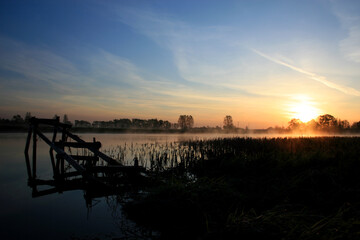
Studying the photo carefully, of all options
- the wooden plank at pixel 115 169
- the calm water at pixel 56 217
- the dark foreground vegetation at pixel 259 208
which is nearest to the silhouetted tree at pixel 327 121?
the dark foreground vegetation at pixel 259 208

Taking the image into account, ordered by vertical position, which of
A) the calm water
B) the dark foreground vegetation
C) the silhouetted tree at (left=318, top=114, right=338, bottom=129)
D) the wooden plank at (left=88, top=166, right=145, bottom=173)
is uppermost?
the silhouetted tree at (left=318, top=114, right=338, bottom=129)

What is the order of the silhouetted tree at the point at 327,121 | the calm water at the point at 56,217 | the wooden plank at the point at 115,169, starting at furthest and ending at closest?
the silhouetted tree at the point at 327,121 → the wooden plank at the point at 115,169 → the calm water at the point at 56,217

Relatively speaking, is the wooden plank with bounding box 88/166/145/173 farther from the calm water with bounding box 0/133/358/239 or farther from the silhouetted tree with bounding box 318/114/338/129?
the silhouetted tree with bounding box 318/114/338/129

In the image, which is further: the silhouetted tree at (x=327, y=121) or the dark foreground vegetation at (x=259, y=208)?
the silhouetted tree at (x=327, y=121)

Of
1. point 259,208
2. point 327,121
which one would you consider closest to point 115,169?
point 259,208

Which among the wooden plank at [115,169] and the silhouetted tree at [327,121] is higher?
the silhouetted tree at [327,121]

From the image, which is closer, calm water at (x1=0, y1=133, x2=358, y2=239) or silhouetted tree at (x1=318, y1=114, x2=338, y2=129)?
calm water at (x1=0, y1=133, x2=358, y2=239)

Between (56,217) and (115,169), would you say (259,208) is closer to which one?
(115,169)

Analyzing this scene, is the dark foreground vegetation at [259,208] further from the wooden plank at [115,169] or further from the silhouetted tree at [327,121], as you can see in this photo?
the silhouetted tree at [327,121]

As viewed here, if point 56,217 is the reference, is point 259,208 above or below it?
above

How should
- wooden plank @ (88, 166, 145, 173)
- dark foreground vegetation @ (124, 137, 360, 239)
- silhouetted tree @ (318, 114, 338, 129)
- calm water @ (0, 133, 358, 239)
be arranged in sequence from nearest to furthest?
dark foreground vegetation @ (124, 137, 360, 239) → calm water @ (0, 133, 358, 239) → wooden plank @ (88, 166, 145, 173) → silhouetted tree @ (318, 114, 338, 129)

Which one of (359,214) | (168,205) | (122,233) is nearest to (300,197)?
(359,214)

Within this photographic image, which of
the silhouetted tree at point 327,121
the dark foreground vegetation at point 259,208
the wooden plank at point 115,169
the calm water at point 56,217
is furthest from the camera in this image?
the silhouetted tree at point 327,121

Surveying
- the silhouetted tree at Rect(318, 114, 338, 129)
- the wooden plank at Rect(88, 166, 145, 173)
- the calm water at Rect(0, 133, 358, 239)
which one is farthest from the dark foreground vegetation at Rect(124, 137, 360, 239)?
the silhouetted tree at Rect(318, 114, 338, 129)
